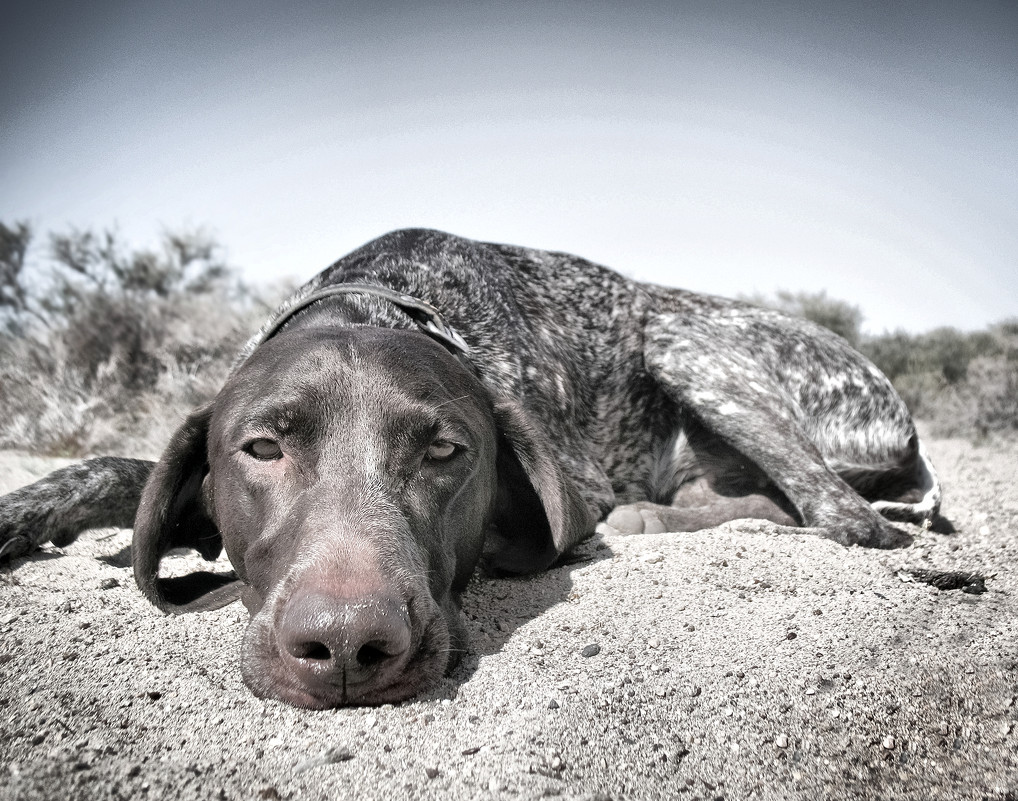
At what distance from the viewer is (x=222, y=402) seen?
265cm

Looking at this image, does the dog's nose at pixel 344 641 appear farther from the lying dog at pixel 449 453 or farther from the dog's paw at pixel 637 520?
the dog's paw at pixel 637 520

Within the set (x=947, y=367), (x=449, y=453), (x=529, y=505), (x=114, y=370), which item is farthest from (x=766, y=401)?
(x=947, y=367)

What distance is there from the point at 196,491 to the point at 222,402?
0.44 metres

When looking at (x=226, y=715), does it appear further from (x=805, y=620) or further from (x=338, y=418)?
(x=805, y=620)

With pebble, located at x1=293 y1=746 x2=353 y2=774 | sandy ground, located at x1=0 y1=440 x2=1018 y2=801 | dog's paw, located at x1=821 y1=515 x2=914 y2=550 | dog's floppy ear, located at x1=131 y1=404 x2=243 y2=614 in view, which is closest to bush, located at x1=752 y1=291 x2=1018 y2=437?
dog's paw, located at x1=821 y1=515 x2=914 y2=550

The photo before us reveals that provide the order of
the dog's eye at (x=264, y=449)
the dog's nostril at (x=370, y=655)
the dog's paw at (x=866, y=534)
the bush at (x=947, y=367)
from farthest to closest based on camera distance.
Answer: the bush at (x=947, y=367)
the dog's paw at (x=866, y=534)
the dog's eye at (x=264, y=449)
the dog's nostril at (x=370, y=655)

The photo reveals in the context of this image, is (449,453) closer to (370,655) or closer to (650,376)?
(370,655)

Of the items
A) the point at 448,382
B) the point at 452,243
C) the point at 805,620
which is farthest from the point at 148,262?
the point at 805,620

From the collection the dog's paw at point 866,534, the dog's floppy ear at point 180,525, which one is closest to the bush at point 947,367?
the dog's paw at point 866,534

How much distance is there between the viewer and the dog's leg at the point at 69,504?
3077 millimetres

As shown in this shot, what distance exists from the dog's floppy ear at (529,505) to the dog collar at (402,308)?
50 centimetres

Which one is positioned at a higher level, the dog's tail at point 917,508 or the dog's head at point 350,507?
the dog's head at point 350,507

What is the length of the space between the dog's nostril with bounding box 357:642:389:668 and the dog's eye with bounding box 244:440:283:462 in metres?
0.77

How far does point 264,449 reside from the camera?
236cm
